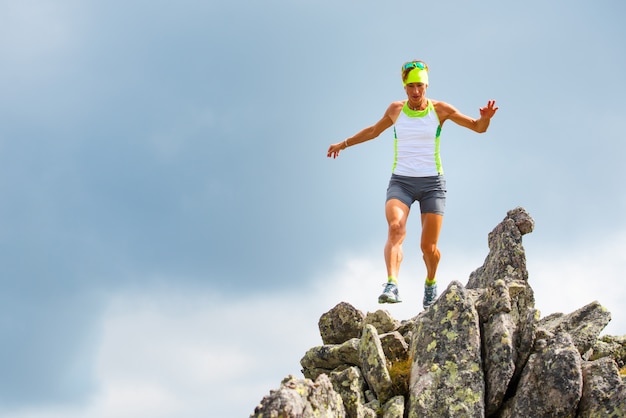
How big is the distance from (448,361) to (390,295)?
122 inches

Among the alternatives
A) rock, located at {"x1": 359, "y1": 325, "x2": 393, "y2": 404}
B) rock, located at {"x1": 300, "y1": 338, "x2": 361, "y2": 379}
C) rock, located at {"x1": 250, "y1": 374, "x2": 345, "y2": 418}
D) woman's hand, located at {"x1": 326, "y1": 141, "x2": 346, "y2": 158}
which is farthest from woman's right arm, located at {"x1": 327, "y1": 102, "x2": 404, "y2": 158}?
rock, located at {"x1": 250, "y1": 374, "x2": 345, "y2": 418}

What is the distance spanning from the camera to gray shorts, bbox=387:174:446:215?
20.1 meters

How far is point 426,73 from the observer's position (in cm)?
2025

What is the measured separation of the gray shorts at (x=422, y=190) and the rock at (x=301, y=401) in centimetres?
791

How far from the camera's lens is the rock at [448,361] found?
14.6m

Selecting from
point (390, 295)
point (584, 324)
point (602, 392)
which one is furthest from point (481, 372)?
point (584, 324)

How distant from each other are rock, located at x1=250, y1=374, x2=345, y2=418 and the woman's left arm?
9.98 m

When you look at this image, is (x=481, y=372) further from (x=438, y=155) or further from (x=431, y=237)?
(x=438, y=155)

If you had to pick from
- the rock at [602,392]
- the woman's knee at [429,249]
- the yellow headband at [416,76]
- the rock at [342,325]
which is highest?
the yellow headband at [416,76]

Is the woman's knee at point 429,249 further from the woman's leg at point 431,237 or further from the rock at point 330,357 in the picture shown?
the rock at point 330,357

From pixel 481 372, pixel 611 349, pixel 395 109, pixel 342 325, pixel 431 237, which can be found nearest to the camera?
pixel 481 372

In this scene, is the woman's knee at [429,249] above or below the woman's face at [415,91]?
below

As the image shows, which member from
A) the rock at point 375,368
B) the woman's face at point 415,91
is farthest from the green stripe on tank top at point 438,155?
the rock at point 375,368

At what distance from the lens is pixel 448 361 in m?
15.2
